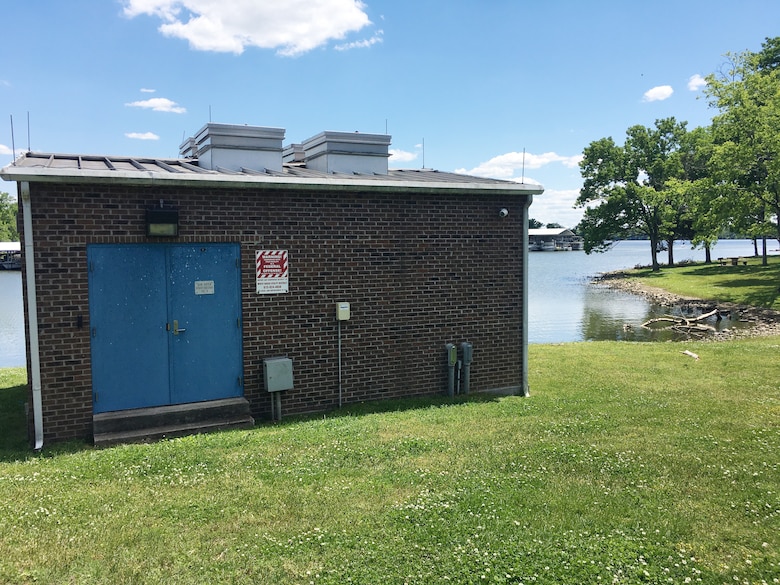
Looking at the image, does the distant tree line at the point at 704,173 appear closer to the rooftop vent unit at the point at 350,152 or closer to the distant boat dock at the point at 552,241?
the rooftop vent unit at the point at 350,152

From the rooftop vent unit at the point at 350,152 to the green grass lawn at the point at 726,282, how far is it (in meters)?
22.8

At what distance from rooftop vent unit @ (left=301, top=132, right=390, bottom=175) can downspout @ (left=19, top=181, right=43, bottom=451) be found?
16.9 feet

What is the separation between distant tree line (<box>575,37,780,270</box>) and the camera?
1184 inches

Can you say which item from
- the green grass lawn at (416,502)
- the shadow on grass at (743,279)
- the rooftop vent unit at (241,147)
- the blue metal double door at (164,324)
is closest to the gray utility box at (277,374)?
the blue metal double door at (164,324)

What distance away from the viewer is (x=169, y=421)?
787cm

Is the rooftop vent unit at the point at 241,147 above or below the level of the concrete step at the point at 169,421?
above

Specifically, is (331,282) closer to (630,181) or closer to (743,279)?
(743,279)

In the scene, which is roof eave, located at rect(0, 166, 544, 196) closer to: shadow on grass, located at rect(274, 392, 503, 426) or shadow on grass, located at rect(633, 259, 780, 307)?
shadow on grass, located at rect(274, 392, 503, 426)

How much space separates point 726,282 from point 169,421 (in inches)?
1477

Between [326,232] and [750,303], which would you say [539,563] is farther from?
[750,303]

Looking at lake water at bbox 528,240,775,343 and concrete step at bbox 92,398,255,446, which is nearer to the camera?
concrete step at bbox 92,398,255,446

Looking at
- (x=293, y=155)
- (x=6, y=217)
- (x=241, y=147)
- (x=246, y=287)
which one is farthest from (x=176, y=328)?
(x=6, y=217)

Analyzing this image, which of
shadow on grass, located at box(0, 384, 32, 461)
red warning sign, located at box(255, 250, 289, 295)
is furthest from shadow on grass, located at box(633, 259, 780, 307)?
shadow on grass, located at box(0, 384, 32, 461)

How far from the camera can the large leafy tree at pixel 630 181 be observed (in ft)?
171
